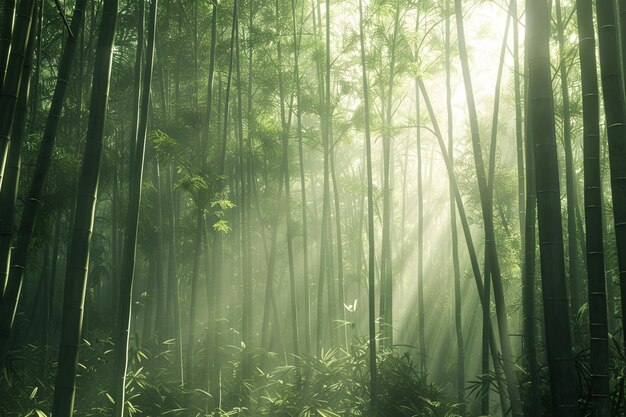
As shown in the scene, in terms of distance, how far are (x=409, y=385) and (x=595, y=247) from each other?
7.73ft

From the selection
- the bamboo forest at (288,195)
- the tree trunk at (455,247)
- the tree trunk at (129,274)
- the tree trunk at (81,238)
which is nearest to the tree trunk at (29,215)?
the bamboo forest at (288,195)

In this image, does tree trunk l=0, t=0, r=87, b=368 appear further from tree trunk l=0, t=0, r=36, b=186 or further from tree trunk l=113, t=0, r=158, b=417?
tree trunk l=113, t=0, r=158, b=417

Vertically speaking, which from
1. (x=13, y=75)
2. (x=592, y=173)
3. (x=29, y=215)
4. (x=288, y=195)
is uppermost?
(x=288, y=195)

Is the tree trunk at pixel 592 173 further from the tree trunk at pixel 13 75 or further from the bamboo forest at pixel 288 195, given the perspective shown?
the tree trunk at pixel 13 75

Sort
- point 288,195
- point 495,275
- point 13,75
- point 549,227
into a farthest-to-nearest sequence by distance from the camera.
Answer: point 288,195 < point 495,275 < point 13,75 < point 549,227

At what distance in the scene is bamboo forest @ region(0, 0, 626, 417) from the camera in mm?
2445

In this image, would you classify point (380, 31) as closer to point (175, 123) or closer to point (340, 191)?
point (175, 123)

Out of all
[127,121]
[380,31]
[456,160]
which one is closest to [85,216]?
[380,31]

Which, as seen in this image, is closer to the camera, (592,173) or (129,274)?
(592,173)

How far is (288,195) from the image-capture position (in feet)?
19.3

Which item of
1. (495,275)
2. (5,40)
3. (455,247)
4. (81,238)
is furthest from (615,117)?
(5,40)

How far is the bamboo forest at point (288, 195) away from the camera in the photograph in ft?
8.02

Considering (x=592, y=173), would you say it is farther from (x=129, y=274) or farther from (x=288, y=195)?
(x=288, y=195)

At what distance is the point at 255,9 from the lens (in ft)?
20.3
